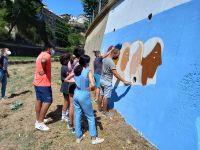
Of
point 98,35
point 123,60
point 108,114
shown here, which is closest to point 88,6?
point 98,35

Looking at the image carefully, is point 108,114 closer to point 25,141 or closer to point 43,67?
point 43,67

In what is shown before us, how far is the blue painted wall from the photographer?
601cm

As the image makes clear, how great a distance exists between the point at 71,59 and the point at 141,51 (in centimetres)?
198

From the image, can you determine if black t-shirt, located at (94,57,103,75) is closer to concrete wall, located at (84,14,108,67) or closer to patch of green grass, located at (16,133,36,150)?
patch of green grass, located at (16,133,36,150)

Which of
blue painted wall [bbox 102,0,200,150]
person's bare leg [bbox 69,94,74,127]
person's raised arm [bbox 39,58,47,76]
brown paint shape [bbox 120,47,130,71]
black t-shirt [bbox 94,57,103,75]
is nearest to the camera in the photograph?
blue painted wall [bbox 102,0,200,150]

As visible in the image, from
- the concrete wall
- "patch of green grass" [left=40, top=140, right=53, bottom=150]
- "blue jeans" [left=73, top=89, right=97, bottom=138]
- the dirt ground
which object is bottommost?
"patch of green grass" [left=40, top=140, right=53, bottom=150]

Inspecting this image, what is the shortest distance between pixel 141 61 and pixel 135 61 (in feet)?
1.77

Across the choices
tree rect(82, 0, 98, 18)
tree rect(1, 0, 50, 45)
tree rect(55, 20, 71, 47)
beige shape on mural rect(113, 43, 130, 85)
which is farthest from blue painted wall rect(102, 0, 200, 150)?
tree rect(55, 20, 71, 47)

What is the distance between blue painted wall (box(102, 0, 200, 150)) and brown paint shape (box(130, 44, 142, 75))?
25.3 inches

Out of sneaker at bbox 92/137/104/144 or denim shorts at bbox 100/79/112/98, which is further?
denim shorts at bbox 100/79/112/98

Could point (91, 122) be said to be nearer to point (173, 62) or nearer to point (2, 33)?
point (173, 62)

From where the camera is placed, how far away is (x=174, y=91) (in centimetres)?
662

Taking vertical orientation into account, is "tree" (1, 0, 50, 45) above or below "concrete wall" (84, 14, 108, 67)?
above

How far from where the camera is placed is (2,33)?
52.3m
